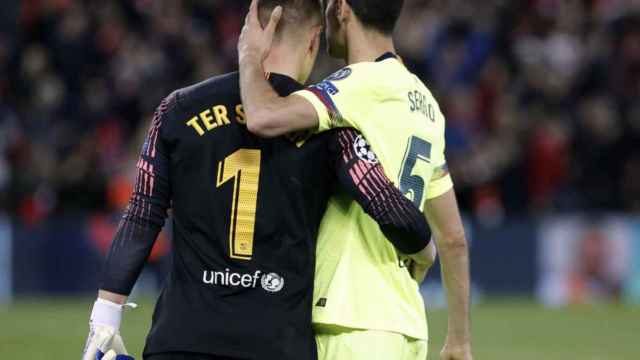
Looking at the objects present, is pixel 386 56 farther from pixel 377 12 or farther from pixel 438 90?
pixel 438 90

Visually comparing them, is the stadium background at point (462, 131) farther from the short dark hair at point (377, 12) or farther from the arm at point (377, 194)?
the arm at point (377, 194)

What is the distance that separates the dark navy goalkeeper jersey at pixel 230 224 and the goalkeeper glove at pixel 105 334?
0.07 meters

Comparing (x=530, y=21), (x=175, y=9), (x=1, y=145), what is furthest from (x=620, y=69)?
(x=1, y=145)

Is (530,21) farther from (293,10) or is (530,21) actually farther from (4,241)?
(293,10)

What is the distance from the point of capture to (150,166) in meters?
4.32

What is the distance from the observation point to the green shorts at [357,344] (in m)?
4.37

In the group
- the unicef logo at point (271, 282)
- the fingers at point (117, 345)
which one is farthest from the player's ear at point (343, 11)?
the fingers at point (117, 345)

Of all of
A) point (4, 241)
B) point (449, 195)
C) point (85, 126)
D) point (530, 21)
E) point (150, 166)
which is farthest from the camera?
point (530, 21)

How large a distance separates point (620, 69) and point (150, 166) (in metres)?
14.8

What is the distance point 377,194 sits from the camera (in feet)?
14.1

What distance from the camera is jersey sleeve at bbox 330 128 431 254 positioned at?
4301 mm

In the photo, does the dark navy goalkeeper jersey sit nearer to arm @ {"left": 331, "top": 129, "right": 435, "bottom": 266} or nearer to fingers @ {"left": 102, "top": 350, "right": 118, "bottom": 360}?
arm @ {"left": 331, "top": 129, "right": 435, "bottom": 266}

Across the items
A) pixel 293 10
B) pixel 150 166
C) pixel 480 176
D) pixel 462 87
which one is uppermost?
pixel 462 87

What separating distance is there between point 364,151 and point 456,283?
69 cm
